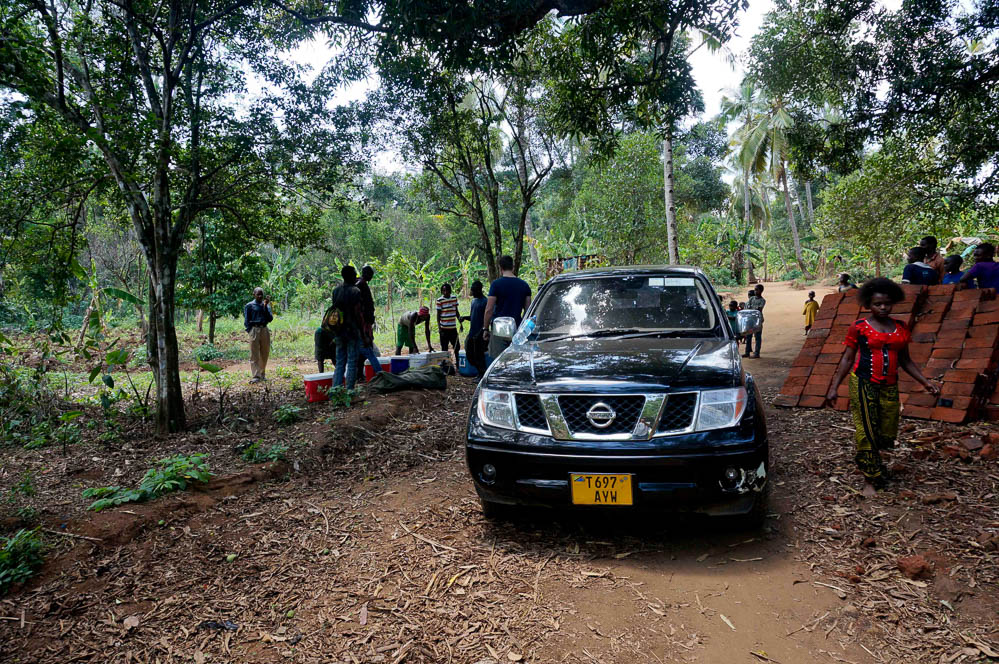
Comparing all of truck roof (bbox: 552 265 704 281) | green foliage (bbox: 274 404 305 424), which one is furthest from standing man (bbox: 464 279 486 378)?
truck roof (bbox: 552 265 704 281)

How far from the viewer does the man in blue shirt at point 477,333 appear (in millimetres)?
8484

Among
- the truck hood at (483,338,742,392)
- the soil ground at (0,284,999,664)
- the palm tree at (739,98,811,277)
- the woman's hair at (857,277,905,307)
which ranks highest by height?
the palm tree at (739,98,811,277)

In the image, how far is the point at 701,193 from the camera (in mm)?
31625

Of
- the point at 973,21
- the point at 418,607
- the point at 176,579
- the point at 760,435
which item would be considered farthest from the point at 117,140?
the point at 973,21

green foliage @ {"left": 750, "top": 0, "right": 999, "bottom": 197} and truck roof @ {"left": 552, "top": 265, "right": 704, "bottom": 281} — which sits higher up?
green foliage @ {"left": 750, "top": 0, "right": 999, "bottom": 197}

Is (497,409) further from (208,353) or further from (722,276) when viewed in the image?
(722,276)

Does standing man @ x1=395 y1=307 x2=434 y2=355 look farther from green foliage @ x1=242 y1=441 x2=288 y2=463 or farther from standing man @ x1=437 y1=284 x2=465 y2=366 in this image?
green foliage @ x1=242 y1=441 x2=288 y2=463

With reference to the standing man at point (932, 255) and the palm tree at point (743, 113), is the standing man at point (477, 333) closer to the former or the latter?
the standing man at point (932, 255)

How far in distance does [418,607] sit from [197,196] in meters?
5.31

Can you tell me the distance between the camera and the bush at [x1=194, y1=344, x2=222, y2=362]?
49.4 ft

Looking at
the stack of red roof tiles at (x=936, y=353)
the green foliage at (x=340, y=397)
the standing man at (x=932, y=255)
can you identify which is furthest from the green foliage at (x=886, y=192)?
the green foliage at (x=340, y=397)

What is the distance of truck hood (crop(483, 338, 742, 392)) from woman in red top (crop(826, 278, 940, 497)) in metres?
0.93

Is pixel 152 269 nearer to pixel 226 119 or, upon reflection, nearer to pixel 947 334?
pixel 226 119

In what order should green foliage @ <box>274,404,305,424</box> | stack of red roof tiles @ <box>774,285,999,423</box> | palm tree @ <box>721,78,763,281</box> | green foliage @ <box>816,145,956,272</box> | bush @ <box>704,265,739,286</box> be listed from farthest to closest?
bush @ <box>704,265,739,286</box>, palm tree @ <box>721,78,763,281</box>, green foliage @ <box>816,145,956,272</box>, green foliage @ <box>274,404,305,424</box>, stack of red roof tiles @ <box>774,285,999,423</box>
